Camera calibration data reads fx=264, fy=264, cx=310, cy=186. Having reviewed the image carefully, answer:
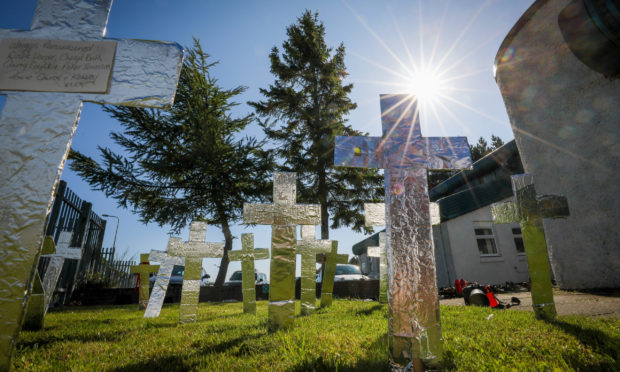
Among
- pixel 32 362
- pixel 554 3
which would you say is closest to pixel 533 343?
pixel 32 362

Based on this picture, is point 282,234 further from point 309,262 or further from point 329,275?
point 329,275

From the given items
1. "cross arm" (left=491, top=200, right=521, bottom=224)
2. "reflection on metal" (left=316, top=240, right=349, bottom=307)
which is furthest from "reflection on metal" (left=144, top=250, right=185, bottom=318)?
"cross arm" (left=491, top=200, right=521, bottom=224)

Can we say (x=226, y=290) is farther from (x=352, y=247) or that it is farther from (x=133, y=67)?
(x=352, y=247)

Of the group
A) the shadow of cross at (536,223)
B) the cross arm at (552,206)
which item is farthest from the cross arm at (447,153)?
the cross arm at (552,206)

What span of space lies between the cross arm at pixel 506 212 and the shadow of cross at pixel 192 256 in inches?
166

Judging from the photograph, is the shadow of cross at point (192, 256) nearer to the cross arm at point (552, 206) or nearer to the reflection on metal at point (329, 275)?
the reflection on metal at point (329, 275)

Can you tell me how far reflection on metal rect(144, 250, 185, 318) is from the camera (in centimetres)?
452

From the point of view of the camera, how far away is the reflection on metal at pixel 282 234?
120 inches

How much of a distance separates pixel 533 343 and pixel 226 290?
941cm

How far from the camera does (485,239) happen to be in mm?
11875

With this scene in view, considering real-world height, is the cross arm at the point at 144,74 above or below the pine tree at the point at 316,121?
below

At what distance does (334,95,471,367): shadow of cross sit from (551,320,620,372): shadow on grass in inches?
33.3

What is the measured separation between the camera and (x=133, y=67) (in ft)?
7.45

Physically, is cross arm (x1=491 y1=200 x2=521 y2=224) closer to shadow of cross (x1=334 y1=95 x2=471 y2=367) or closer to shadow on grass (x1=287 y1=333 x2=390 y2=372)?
shadow of cross (x1=334 y1=95 x2=471 y2=367)
